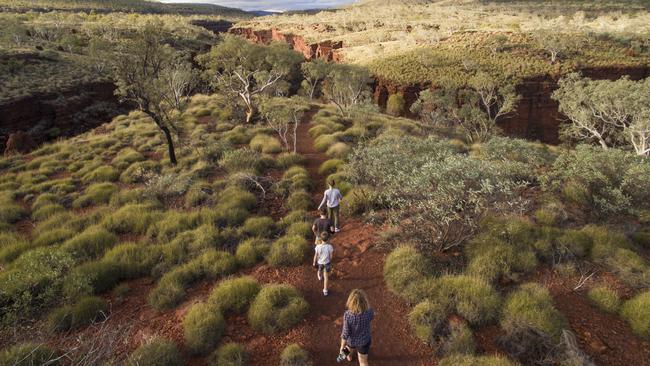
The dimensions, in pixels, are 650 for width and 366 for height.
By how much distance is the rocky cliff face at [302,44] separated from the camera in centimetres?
6347

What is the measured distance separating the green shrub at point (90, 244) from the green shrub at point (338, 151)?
978 centimetres

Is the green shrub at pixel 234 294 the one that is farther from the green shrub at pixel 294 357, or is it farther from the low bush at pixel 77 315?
the low bush at pixel 77 315

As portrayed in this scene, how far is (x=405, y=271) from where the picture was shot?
7156mm

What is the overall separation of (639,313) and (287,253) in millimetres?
6850

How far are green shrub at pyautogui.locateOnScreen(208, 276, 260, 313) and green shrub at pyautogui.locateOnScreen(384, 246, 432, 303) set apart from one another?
2.83 metres

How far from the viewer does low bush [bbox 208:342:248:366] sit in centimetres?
538

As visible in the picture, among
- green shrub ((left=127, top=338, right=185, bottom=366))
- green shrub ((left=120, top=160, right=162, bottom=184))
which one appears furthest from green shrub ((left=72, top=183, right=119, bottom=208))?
green shrub ((left=127, top=338, right=185, bottom=366))

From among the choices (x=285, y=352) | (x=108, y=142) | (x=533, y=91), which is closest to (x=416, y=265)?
(x=285, y=352)

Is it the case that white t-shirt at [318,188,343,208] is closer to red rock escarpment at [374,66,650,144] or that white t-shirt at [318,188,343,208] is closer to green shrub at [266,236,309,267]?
green shrub at [266,236,309,267]

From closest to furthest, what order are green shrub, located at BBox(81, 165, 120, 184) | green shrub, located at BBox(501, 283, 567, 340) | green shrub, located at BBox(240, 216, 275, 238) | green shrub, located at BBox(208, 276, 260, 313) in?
green shrub, located at BBox(501, 283, 567, 340)
green shrub, located at BBox(208, 276, 260, 313)
green shrub, located at BBox(240, 216, 275, 238)
green shrub, located at BBox(81, 165, 120, 184)

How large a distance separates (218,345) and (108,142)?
59.8 ft

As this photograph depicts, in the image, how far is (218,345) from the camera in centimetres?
590

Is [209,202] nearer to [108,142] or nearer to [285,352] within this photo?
[285,352]

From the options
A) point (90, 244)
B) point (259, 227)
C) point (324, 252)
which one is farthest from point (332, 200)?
point (90, 244)
